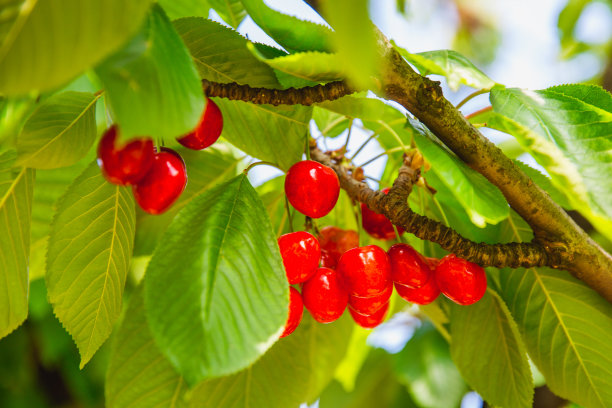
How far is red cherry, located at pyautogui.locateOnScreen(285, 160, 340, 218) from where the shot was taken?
0.68 meters

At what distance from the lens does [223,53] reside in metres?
0.66

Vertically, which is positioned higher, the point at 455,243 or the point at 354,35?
the point at 354,35

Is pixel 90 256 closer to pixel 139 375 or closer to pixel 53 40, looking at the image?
pixel 139 375

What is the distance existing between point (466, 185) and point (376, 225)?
35 centimetres

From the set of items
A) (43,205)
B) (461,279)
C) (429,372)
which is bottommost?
(429,372)

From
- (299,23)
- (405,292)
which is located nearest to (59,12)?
(299,23)

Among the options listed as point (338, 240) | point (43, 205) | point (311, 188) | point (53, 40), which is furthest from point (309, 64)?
point (43, 205)

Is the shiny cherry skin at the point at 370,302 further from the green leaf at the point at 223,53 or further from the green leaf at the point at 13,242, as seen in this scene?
the green leaf at the point at 13,242

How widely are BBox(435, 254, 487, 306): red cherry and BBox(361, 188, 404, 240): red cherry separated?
20 centimetres

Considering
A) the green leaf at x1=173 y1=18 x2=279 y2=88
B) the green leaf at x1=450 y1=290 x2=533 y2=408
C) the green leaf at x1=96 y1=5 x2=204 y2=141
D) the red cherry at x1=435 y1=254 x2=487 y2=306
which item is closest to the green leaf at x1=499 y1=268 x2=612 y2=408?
the green leaf at x1=450 y1=290 x2=533 y2=408

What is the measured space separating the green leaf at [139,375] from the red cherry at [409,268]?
34cm

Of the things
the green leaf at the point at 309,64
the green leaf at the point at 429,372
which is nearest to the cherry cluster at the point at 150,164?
the green leaf at the point at 309,64

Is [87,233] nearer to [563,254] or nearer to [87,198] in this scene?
[87,198]

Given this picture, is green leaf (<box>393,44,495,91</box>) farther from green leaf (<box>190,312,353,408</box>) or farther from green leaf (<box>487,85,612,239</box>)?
green leaf (<box>190,312,353,408</box>)
